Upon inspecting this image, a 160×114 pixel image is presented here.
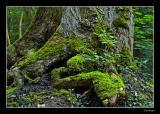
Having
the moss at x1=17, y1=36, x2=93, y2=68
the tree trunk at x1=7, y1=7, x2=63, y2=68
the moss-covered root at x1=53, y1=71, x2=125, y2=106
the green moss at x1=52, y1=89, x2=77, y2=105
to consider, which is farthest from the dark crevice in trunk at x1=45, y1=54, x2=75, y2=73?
the tree trunk at x1=7, y1=7, x2=63, y2=68

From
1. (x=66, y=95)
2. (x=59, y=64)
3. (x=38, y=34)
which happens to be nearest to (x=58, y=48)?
(x=59, y=64)

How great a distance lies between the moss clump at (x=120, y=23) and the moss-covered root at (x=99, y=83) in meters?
1.13

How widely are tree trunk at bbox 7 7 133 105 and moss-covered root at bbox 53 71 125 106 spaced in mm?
15

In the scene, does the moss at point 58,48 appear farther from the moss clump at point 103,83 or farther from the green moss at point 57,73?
the moss clump at point 103,83

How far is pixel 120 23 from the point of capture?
17.9ft

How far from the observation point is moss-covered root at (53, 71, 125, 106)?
4.16 m

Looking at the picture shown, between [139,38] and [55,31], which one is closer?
[55,31]

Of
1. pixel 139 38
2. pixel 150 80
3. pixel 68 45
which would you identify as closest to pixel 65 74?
pixel 68 45

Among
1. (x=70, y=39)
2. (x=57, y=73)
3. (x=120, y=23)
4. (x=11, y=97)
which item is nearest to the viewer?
(x=11, y=97)

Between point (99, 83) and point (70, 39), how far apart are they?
0.96 meters

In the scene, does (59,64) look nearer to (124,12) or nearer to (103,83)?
(103,83)
